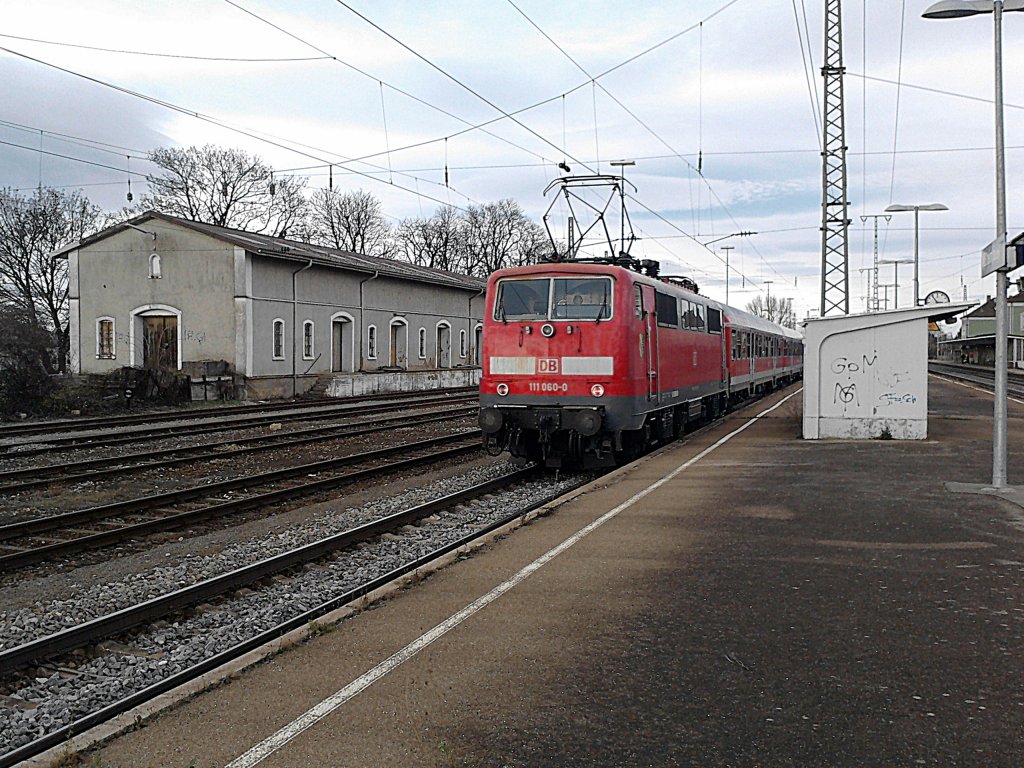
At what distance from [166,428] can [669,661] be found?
18208 millimetres

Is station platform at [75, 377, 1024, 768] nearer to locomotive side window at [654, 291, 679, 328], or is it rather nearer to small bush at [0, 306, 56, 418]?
locomotive side window at [654, 291, 679, 328]

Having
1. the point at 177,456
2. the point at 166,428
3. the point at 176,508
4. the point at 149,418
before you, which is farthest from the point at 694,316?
the point at 149,418

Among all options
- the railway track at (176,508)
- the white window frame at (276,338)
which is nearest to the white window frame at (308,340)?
the white window frame at (276,338)

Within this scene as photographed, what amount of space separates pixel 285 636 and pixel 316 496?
729cm

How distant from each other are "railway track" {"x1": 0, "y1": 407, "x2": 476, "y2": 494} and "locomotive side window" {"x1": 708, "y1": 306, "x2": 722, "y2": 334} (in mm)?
7768

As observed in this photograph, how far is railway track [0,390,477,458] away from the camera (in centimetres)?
1791

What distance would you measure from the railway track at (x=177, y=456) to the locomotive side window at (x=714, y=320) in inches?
306

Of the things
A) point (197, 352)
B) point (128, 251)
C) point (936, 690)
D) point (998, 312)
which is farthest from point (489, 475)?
point (128, 251)

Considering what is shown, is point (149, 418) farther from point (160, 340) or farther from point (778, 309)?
point (778, 309)

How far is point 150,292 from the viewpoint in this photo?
35594 mm

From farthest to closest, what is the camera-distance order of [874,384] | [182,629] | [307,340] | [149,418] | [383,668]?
[307,340]
[149,418]
[874,384]
[182,629]
[383,668]

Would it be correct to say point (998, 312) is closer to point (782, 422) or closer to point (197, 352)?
point (782, 422)

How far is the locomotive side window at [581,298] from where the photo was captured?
13938 millimetres

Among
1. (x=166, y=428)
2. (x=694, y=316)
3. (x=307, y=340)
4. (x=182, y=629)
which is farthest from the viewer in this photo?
(x=307, y=340)
